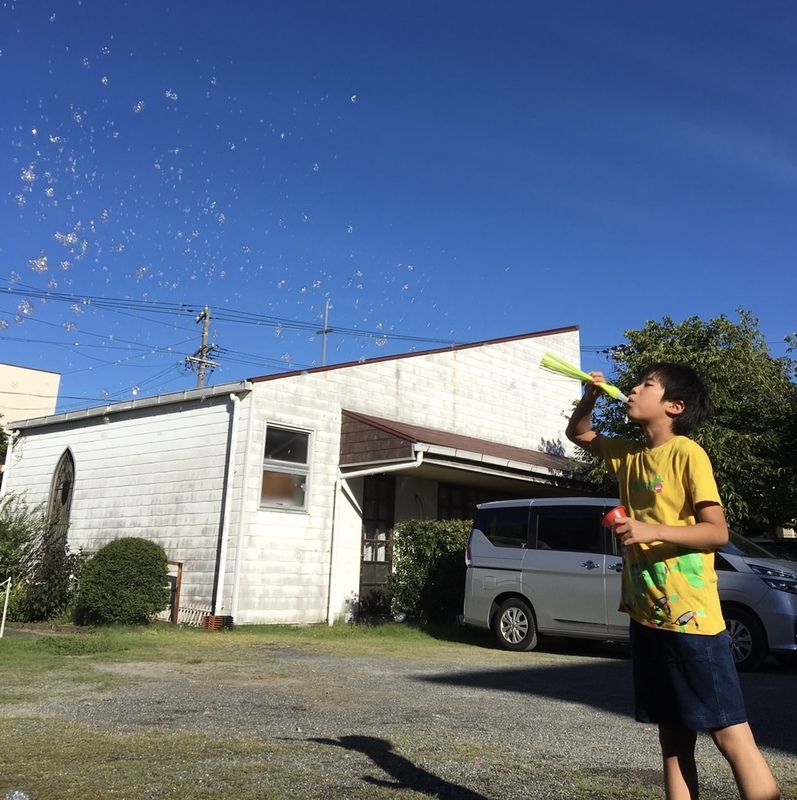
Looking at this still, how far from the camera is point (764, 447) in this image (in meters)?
13.7

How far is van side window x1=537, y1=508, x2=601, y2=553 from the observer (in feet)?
34.2

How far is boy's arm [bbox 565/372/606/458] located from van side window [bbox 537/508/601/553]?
7413 mm

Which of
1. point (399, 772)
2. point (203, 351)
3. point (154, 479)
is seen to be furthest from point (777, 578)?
point (203, 351)

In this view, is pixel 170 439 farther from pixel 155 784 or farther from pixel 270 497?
pixel 155 784

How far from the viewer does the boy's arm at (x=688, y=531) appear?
2562mm

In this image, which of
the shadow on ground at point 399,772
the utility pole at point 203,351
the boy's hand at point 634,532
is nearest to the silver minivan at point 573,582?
the shadow on ground at point 399,772

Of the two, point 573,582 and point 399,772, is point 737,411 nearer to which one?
point 573,582

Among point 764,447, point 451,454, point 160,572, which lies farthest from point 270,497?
point 764,447

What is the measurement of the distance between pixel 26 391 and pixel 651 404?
190ft

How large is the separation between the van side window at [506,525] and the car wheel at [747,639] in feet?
9.28

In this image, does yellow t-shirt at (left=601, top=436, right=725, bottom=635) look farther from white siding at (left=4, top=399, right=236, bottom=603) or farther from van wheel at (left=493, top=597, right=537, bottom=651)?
white siding at (left=4, top=399, right=236, bottom=603)

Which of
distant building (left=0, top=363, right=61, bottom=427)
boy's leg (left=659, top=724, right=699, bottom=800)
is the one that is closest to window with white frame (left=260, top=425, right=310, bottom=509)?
boy's leg (left=659, top=724, right=699, bottom=800)

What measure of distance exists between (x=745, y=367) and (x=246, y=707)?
36.3ft

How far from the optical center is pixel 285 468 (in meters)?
13.7
